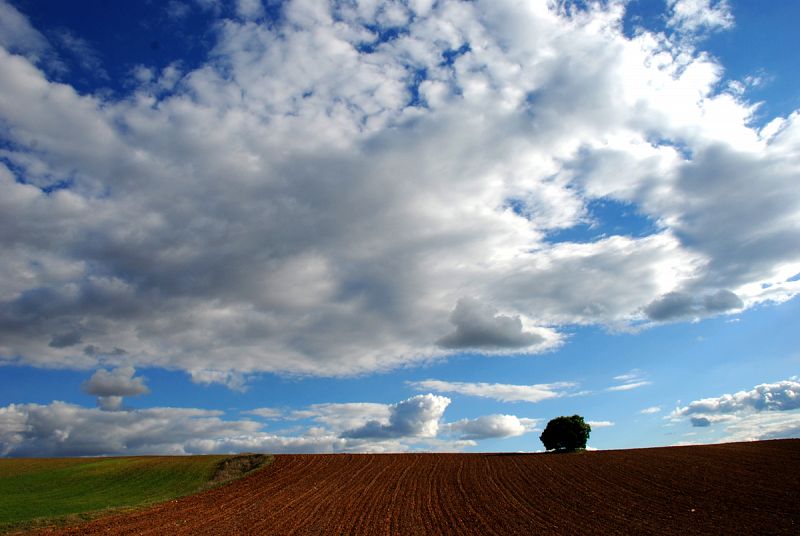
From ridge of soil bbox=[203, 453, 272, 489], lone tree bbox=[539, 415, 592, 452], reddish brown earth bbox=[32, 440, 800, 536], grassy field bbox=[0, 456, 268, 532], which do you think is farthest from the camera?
lone tree bbox=[539, 415, 592, 452]

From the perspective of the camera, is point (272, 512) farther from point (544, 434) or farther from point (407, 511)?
point (544, 434)

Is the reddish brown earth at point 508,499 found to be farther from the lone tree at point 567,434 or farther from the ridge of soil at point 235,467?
the lone tree at point 567,434

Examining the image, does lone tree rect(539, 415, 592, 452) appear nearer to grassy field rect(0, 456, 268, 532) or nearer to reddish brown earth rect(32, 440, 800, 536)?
reddish brown earth rect(32, 440, 800, 536)

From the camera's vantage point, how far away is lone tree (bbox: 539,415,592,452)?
239ft

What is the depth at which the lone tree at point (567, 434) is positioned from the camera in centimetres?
7281

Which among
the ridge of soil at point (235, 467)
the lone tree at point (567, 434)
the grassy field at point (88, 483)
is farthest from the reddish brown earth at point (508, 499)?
the lone tree at point (567, 434)

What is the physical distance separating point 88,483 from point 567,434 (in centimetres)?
5774

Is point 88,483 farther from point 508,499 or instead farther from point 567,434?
point 567,434

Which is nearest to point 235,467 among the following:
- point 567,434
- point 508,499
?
point 508,499

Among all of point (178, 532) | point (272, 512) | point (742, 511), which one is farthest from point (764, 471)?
point (178, 532)

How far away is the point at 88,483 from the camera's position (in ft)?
176

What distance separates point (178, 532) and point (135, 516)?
7.98 m

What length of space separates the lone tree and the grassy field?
4345 centimetres

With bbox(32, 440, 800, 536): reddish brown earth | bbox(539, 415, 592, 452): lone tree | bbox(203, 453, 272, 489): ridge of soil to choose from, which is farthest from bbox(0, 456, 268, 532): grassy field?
bbox(539, 415, 592, 452): lone tree
